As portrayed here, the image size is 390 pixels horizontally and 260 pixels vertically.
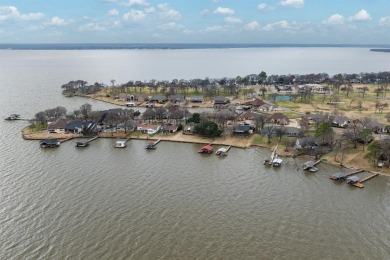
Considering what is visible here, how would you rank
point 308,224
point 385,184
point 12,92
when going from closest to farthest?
point 308,224, point 385,184, point 12,92

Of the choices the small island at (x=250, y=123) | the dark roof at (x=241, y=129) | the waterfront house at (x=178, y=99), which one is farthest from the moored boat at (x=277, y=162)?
the waterfront house at (x=178, y=99)

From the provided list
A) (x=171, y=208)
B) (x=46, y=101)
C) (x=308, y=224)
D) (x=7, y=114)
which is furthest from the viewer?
(x=46, y=101)

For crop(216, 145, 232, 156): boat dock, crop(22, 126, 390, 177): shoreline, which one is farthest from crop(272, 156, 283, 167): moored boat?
crop(216, 145, 232, 156): boat dock

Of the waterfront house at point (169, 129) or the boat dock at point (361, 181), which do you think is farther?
the waterfront house at point (169, 129)

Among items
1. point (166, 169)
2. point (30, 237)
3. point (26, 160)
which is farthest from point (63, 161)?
point (30, 237)

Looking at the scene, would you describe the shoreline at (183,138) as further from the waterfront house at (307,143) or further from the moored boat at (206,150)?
the moored boat at (206,150)

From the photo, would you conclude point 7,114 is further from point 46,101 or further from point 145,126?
point 145,126

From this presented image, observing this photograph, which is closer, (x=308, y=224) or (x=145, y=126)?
(x=308, y=224)

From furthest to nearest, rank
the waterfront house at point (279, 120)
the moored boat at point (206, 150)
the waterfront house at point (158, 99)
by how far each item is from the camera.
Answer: the waterfront house at point (158, 99), the waterfront house at point (279, 120), the moored boat at point (206, 150)

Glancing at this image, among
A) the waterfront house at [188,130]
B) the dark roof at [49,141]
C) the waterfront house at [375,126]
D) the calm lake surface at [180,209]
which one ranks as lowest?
the calm lake surface at [180,209]
